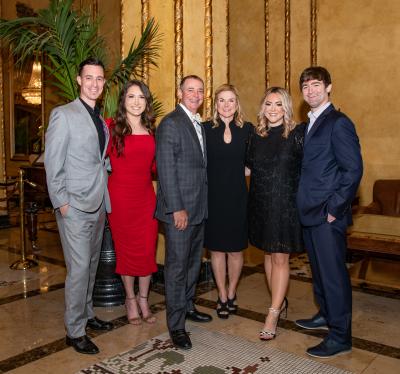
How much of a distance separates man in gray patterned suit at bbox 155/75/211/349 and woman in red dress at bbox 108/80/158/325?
0.22 m

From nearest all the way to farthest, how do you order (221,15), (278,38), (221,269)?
(221,269)
(221,15)
(278,38)

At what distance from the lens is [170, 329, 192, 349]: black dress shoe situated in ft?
9.74

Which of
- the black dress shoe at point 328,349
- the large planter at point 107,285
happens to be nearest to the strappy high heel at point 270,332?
the black dress shoe at point 328,349

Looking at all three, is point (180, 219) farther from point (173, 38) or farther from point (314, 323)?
point (173, 38)

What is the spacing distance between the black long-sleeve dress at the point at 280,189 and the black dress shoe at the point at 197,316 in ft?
2.55

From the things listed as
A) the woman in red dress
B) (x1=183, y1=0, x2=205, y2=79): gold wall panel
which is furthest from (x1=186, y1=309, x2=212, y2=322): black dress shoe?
(x1=183, y1=0, x2=205, y2=79): gold wall panel

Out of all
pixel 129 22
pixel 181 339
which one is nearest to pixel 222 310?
pixel 181 339

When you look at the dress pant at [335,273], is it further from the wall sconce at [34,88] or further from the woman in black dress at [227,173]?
the wall sconce at [34,88]

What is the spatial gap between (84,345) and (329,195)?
1837 millimetres

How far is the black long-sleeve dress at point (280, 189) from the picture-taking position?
3021 mm

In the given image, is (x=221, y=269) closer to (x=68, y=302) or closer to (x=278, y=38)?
(x=68, y=302)

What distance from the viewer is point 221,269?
3525mm

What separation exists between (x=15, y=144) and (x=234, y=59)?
5460 millimetres

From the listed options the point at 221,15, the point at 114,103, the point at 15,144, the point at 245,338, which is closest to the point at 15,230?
the point at 15,144
